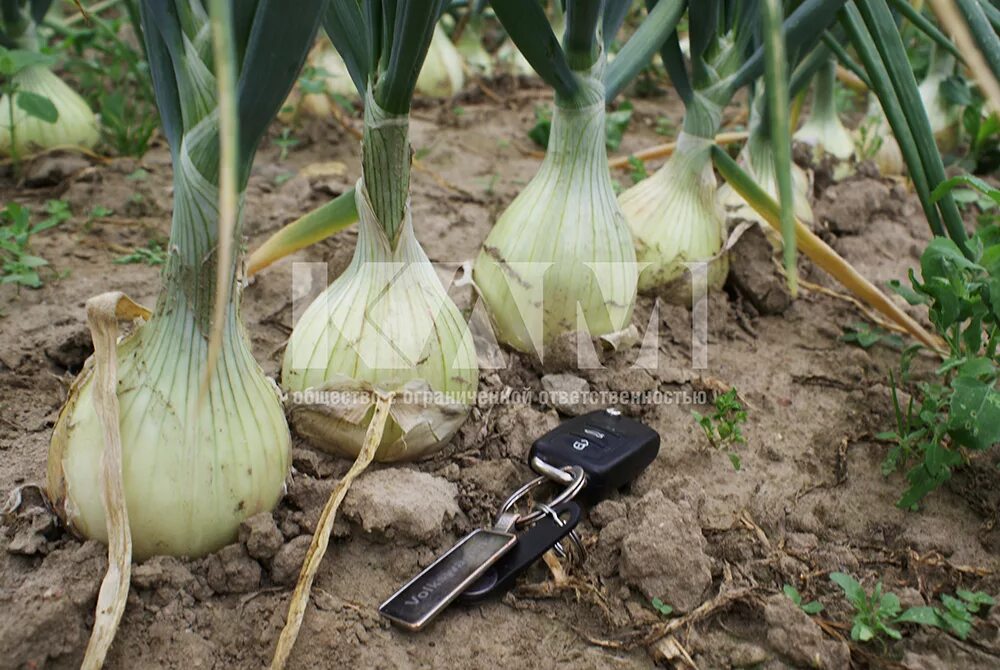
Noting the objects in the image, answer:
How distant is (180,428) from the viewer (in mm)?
962

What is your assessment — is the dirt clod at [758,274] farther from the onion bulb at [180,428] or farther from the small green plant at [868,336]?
the onion bulb at [180,428]

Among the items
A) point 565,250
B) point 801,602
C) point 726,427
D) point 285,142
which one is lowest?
point 801,602

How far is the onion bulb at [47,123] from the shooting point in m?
2.12

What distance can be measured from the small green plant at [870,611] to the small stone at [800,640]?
0.03 meters

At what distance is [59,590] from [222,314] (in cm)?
41

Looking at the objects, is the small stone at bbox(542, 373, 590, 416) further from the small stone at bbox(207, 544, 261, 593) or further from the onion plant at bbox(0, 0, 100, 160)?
the onion plant at bbox(0, 0, 100, 160)

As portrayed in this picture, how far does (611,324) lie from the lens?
1471mm

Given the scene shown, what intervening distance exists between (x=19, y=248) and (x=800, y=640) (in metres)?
1.44

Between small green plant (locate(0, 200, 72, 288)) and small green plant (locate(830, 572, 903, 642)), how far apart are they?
1355 millimetres

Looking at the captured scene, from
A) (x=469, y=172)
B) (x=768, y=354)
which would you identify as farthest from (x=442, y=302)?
(x=469, y=172)

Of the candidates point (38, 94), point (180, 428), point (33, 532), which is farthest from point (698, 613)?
point (38, 94)

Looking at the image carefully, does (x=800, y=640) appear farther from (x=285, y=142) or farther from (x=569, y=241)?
(x=285, y=142)

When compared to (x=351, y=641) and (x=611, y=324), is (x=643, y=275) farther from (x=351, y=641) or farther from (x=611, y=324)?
(x=351, y=641)

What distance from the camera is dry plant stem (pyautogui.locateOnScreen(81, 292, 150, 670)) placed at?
89cm
